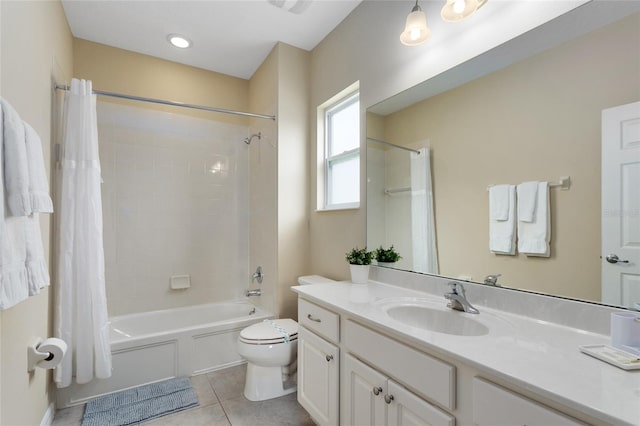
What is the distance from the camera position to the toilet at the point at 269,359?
200 cm

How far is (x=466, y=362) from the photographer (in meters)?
0.85

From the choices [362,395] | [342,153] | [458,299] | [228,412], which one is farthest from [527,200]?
[228,412]

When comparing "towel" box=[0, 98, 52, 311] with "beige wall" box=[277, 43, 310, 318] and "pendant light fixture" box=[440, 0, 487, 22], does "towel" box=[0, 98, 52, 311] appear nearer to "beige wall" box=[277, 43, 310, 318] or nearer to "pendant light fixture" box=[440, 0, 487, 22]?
"beige wall" box=[277, 43, 310, 318]

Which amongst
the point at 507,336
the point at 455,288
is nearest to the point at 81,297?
the point at 455,288

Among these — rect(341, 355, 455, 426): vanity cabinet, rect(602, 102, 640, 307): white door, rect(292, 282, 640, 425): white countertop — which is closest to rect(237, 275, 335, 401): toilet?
rect(341, 355, 455, 426): vanity cabinet

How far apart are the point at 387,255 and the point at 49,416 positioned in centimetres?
222

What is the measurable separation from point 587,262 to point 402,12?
5.23 feet

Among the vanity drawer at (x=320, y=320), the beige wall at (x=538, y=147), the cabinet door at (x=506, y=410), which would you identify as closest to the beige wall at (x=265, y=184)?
the vanity drawer at (x=320, y=320)

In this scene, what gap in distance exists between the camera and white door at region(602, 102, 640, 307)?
94 cm

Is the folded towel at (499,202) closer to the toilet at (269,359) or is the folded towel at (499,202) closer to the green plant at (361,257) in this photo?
the green plant at (361,257)

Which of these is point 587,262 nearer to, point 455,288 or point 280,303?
point 455,288

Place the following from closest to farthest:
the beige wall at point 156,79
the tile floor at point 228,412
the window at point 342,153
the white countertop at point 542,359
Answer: the white countertop at point 542,359 → the tile floor at point 228,412 → the window at point 342,153 → the beige wall at point 156,79

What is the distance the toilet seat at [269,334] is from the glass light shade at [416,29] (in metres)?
1.91

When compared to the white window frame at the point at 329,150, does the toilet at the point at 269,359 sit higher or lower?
lower
